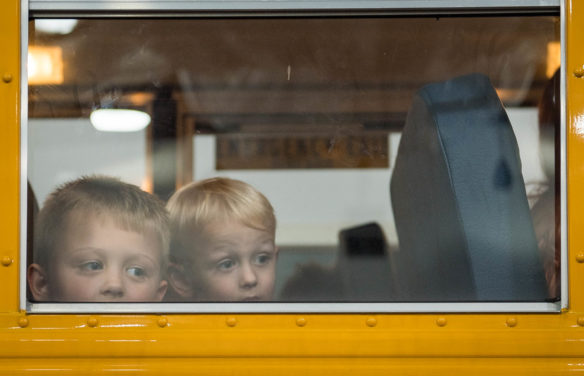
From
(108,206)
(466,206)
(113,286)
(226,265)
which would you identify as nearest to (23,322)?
(113,286)

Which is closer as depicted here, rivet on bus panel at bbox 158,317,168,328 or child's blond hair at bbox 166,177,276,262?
rivet on bus panel at bbox 158,317,168,328

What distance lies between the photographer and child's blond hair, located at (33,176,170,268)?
5.40ft

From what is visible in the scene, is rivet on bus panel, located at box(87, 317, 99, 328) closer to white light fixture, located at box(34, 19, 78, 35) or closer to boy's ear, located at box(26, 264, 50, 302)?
boy's ear, located at box(26, 264, 50, 302)

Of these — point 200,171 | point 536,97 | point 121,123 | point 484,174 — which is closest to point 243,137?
point 200,171

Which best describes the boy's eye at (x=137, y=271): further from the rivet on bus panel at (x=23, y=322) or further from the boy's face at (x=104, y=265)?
the rivet on bus panel at (x=23, y=322)

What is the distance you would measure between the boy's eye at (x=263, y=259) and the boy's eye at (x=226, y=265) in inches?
2.2

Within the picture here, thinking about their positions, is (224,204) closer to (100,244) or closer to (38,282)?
(100,244)

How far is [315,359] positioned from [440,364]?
25 centimetres

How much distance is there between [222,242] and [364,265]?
1.06ft

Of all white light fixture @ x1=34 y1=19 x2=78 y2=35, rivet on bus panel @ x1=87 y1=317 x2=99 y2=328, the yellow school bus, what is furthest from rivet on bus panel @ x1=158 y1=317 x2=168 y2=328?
white light fixture @ x1=34 y1=19 x2=78 y2=35

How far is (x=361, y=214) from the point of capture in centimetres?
175

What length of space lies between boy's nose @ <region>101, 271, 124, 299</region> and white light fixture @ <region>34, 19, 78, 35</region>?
527 mm

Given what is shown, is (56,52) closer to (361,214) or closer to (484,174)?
(361,214)

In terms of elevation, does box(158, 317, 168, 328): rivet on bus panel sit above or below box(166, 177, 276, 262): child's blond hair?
below
